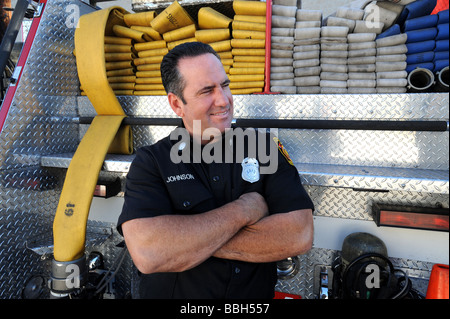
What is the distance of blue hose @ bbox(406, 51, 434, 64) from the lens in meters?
1.98

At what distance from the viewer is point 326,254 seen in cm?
209

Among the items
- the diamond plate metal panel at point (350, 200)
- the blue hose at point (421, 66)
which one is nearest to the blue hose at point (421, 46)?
the blue hose at point (421, 66)

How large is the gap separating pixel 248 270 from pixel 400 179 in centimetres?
107

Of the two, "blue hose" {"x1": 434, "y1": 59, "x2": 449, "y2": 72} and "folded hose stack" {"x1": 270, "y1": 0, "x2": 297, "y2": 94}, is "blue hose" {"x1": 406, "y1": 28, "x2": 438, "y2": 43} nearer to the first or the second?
"blue hose" {"x1": 434, "y1": 59, "x2": 449, "y2": 72}

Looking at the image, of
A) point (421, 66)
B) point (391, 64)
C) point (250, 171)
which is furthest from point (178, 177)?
point (421, 66)

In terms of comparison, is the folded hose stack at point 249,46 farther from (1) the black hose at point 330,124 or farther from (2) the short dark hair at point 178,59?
(2) the short dark hair at point 178,59

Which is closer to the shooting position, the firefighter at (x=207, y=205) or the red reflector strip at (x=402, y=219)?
the firefighter at (x=207, y=205)

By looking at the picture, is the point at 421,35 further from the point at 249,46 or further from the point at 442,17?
the point at 249,46

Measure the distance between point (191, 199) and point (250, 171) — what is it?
352 millimetres

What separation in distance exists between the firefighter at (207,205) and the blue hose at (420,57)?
1.41 meters

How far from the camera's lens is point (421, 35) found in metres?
2.04

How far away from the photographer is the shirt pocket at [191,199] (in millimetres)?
1350

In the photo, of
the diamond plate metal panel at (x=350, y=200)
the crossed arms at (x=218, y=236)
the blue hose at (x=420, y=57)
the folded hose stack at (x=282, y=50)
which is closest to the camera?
the crossed arms at (x=218, y=236)
